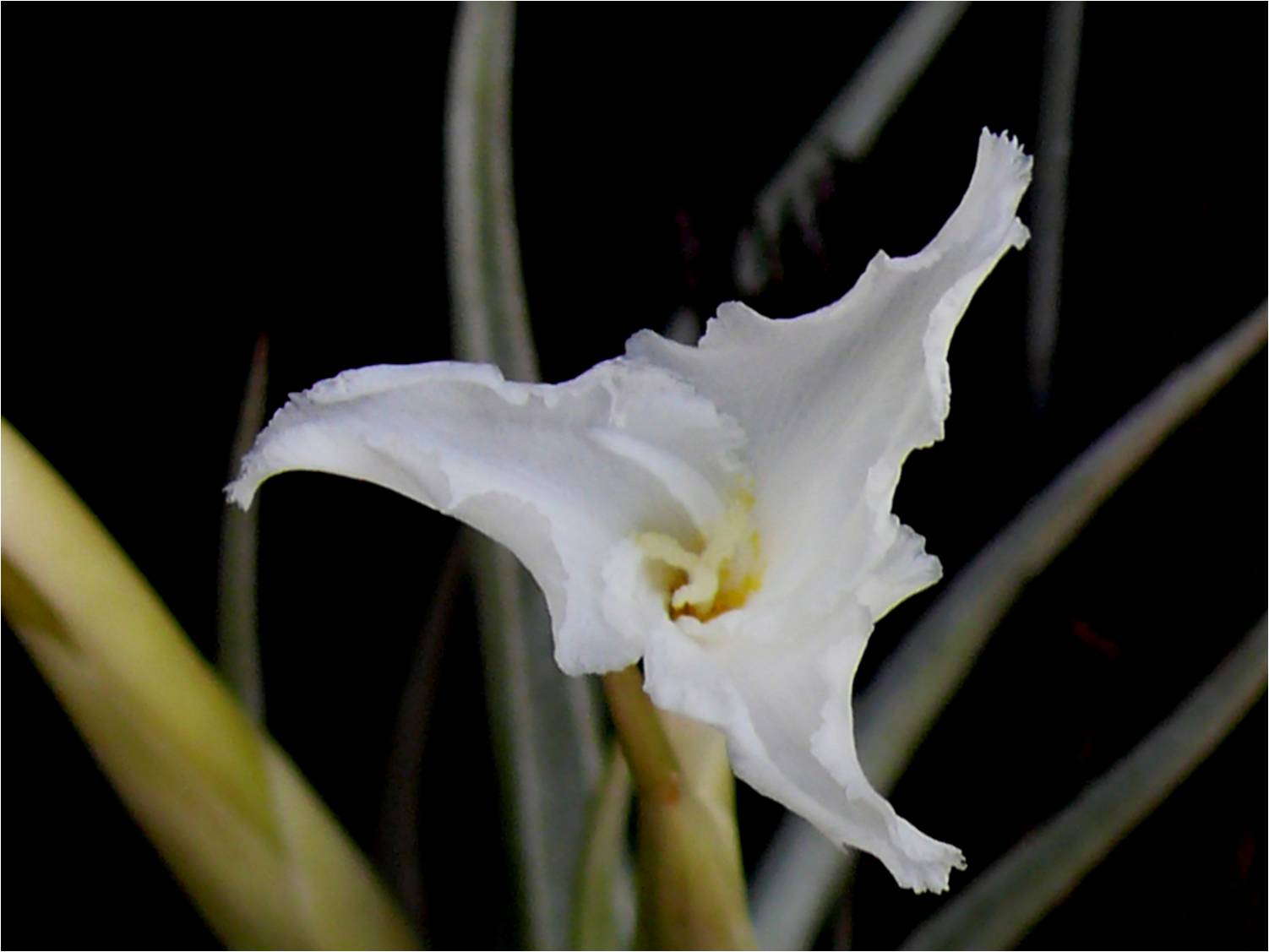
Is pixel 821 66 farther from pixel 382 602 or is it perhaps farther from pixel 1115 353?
pixel 382 602

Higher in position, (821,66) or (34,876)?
Answer: (821,66)

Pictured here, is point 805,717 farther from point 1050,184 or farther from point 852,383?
point 1050,184

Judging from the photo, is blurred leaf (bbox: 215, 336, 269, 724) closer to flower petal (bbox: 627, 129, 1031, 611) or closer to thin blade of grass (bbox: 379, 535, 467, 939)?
thin blade of grass (bbox: 379, 535, 467, 939)

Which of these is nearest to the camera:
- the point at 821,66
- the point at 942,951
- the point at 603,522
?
the point at 603,522

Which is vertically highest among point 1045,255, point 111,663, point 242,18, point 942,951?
point 242,18

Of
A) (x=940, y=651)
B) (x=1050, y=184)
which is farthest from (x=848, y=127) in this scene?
(x=940, y=651)

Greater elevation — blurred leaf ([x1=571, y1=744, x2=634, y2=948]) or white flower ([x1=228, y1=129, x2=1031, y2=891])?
white flower ([x1=228, y1=129, x2=1031, y2=891])

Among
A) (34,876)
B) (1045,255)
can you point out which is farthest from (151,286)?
(1045,255)

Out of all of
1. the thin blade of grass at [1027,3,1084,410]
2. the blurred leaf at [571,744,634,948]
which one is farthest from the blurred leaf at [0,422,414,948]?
the thin blade of grass at [1027,3,1084,410]
